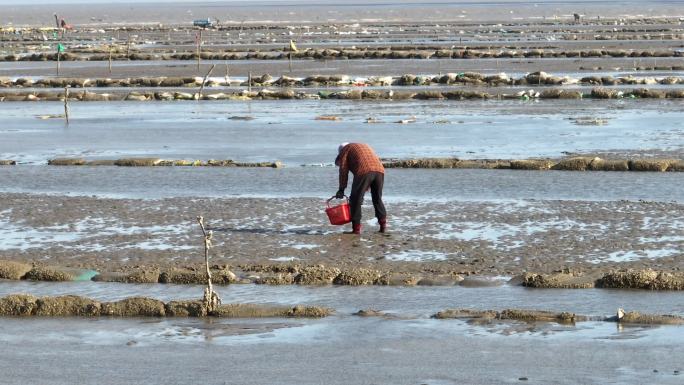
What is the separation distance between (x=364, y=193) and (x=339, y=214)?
0.54 meters

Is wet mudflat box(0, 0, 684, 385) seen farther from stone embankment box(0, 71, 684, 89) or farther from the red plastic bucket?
stone embankment box(0, 71, 684, 89)

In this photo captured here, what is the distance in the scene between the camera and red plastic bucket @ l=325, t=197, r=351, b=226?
18.4 metres

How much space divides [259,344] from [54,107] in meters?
34.0

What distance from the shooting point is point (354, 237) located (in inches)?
719

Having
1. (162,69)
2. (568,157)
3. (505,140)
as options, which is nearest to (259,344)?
(568,157)

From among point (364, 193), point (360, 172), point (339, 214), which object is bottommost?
point (339, 214)

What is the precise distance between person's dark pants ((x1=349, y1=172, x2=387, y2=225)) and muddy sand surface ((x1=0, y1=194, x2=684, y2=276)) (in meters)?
0.33

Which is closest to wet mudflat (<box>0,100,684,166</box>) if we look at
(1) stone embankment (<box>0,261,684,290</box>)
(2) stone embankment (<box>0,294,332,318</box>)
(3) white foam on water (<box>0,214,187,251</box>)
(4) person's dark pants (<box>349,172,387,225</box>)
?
(3) white foam on water (<box>0,214,187,251</box>)

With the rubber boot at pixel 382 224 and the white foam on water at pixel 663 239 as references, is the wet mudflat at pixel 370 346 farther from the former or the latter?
the rubber boot at pixel 382 224

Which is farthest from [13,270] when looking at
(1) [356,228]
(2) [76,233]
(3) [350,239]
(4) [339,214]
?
(1) [356,228]

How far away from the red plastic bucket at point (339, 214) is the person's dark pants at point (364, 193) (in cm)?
14

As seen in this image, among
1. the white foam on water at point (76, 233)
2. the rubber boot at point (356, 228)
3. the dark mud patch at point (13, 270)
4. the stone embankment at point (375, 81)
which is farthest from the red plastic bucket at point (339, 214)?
the stone embankment at point (375, 81)

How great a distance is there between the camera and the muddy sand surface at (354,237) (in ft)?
53.9

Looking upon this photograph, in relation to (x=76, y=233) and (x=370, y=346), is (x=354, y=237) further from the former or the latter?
(x=370, y=346)
